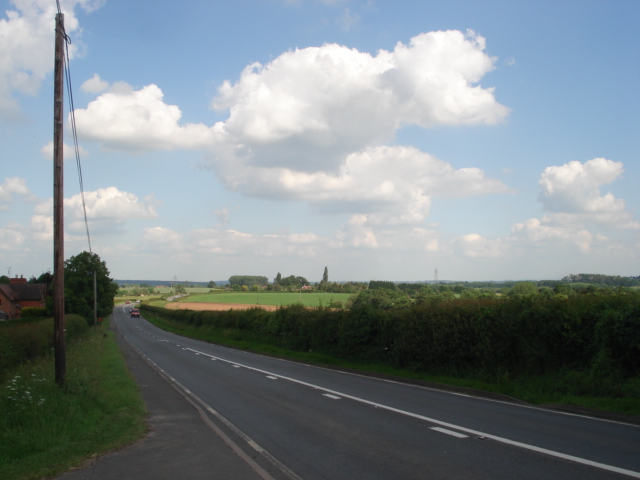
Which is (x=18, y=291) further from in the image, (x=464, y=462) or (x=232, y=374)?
(x=464, y=462)

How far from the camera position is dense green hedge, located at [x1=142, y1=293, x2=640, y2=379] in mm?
12977

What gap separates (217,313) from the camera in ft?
178

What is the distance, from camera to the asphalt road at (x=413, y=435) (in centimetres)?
686

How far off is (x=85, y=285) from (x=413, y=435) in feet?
233

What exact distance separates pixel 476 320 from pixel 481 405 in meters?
4.80

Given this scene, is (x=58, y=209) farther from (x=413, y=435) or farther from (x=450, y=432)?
(x=450, y=432)

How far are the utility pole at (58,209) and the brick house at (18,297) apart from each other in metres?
72.0

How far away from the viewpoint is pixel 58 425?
29.0 feet

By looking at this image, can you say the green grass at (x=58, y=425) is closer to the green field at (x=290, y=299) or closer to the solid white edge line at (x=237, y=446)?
the solid white edge line at (x=237, y=446)

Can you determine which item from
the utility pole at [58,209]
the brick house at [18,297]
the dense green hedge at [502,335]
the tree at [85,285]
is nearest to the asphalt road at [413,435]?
the dense green hedge at [502,335]

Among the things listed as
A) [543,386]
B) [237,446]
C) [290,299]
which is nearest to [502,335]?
[543,386]

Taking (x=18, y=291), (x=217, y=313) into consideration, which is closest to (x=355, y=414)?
(x=217, y=313)

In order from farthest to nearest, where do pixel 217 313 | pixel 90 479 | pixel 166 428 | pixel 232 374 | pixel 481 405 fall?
pixel 217 313
pixel 232 374
pixel 481 405
pixel 166 428
pixel 90 479

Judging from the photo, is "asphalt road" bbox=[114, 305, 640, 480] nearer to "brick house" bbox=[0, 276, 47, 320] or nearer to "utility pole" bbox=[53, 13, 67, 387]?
"utility pole" bbox=[53, 13, 67, 387]
